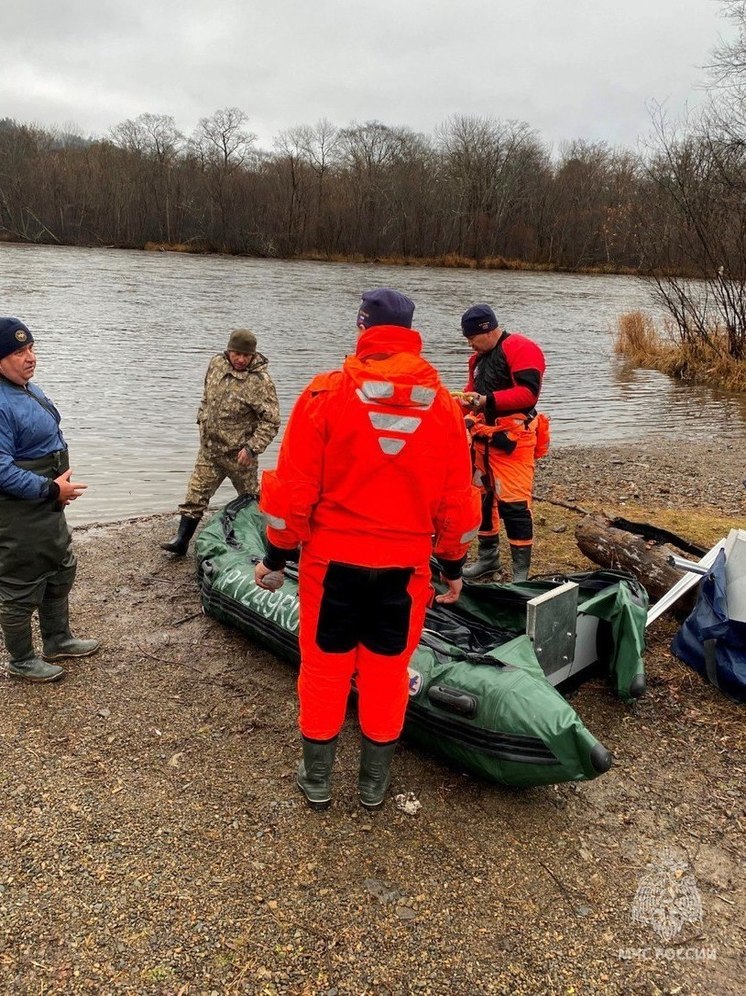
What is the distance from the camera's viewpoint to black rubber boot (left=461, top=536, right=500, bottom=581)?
18.3 feet

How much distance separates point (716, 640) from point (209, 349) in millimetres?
15535

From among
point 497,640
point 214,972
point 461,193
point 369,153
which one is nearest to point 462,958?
point 214,972

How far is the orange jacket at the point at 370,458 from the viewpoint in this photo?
2561 mm

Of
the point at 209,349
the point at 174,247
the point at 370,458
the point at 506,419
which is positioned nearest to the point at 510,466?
the point at 506,419

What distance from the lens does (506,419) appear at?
196 inches

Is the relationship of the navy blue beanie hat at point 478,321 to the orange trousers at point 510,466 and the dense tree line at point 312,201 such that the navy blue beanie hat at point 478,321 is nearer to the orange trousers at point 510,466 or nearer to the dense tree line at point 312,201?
the orange trousers at point 510,466

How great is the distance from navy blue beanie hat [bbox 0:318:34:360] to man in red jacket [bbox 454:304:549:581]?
261cm

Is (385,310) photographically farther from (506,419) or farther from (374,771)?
(506,419)

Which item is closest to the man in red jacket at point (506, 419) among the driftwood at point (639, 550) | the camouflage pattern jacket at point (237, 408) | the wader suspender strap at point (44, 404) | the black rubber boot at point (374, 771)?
the driftwood at point (639, 550)

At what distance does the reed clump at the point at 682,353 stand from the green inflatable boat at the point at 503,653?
1369 cm

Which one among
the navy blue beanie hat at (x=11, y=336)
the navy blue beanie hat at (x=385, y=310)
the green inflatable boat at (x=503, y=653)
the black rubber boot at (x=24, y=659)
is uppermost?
the navy blue beanie hat at (x=385, y=310)

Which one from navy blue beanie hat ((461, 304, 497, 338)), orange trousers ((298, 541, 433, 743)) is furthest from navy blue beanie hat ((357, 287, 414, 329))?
navy blue beanie hat ((461, 304, 497, 338))

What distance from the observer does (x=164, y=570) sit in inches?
220

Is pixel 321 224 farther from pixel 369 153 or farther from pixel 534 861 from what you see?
pixel 534 861
